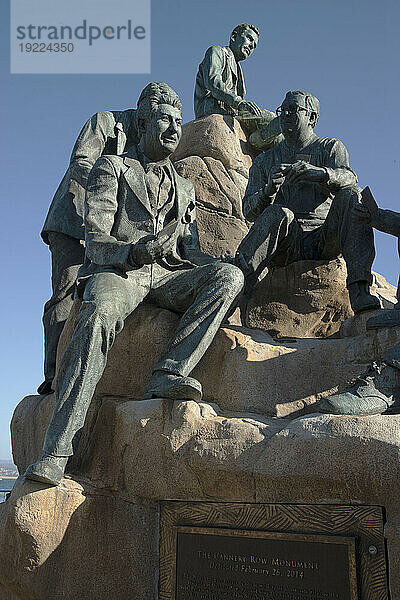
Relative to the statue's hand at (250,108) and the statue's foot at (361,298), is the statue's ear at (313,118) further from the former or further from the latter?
the statue's hand at (250,108)

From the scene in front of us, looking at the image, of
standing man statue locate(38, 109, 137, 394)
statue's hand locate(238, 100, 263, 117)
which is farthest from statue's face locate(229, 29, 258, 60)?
standing man statue locate(38, 109, 137, 394)

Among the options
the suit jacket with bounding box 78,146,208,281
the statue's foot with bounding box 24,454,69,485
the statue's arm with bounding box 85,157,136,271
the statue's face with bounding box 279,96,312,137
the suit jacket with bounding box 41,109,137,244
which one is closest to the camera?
the statue's foot with bounding box 24,454,69,485

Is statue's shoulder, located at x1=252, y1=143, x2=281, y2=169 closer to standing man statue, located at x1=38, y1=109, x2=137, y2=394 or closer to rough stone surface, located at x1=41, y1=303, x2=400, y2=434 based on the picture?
standing man statue, located at x1=38, y1=109, x2=137, y2=394

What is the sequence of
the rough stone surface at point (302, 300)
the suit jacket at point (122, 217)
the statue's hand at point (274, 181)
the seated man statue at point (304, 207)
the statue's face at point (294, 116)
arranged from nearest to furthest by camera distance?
the suit jacket at point (122, 217) → the seated man statue at point (304, 207) → the statue's hand at point (274, 181) → the rough stone surface at point (302, 300) → the statue's face at point (294, 116)

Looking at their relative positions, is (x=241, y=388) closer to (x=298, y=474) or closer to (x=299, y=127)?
(x=298, y=474)

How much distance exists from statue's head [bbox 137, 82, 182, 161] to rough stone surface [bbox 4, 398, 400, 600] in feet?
6.34

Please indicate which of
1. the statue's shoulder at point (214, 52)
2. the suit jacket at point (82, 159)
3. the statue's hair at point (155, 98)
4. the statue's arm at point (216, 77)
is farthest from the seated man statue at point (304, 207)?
the statue's shoulder at point (214, 52)

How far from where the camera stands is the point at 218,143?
7.41 metres

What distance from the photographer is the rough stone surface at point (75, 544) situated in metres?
3.60

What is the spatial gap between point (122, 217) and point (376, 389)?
84.7 inches

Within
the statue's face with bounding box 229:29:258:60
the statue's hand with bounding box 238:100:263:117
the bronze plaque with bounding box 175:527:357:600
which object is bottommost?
the bronze plaque with bounding box 175:527:357:600

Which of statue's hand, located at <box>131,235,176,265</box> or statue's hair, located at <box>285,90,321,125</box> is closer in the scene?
statue's hand, located at <box>131,235,176,265</box>

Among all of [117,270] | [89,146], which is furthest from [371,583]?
[89,146]

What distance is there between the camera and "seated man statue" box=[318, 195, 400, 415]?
3531 mm
